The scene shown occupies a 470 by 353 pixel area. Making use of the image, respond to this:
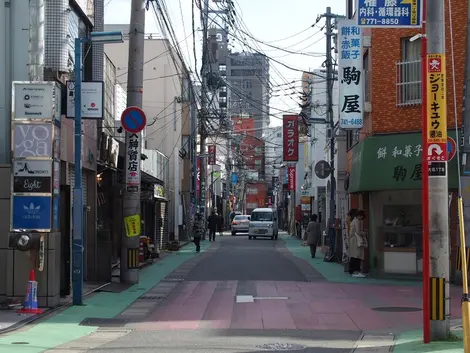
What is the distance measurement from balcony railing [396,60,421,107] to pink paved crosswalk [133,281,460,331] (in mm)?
5334

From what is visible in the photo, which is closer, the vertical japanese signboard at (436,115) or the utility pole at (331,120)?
the vertical japanese signboard at (436,115)

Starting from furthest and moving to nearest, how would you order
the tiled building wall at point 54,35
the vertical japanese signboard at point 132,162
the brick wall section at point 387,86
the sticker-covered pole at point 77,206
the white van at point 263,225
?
the white van at point 263,225 < the brick wall section at point 387,86 < the vertical japanese signboard at point 132,162 < the tiled building wall at point 54,35 < the sticker-covered pole at point 77,206

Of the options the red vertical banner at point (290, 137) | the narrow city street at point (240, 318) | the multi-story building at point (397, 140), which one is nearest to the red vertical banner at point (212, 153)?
the red vertical banner at point (290, 137)

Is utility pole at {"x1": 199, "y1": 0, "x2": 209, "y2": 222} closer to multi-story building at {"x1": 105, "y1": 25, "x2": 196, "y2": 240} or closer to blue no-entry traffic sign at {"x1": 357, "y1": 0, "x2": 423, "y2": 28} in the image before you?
multi-story building at {"x1": 105, "y1": 25, "x2": 196, "y2": 240}

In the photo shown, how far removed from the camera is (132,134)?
20.0 metres

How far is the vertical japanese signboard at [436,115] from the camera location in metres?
10.4

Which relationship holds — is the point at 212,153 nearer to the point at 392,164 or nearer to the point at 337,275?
the point at 337,275

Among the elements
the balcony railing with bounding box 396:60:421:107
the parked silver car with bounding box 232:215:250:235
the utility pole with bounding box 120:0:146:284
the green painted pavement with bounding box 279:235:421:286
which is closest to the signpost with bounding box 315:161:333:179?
the green painted pavement with bounding box 279:235:421:286

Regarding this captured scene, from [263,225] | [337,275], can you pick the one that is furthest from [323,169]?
[263,225]

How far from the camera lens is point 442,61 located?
1048cm

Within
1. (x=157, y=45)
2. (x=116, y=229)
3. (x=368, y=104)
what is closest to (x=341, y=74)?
(x=368, y=104)

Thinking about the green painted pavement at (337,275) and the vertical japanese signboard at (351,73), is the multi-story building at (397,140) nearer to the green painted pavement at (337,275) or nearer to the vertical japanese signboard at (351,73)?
the vertical japanese signboard at (351,73)

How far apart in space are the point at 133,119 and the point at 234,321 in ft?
25.1

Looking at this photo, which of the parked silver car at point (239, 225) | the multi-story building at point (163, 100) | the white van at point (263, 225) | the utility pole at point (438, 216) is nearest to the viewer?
the utility pole at point (438, 216)
